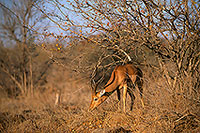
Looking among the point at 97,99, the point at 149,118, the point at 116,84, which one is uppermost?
the point at 116,84

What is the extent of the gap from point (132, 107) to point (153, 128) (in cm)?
166

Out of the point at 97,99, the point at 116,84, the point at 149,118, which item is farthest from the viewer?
the point at 116,84

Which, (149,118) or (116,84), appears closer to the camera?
(149,118)

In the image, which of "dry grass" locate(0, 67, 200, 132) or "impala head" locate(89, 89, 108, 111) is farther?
"impala head" locate(89, 89, 108, 111)

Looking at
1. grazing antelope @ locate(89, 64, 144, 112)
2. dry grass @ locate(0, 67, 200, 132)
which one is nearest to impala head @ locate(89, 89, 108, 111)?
grazing antelope @ locate(89, 64, 144, 112)

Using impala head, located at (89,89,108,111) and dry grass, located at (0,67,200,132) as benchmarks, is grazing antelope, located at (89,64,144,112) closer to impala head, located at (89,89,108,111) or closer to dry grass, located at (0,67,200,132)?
impala head, located at (89,89,108,111)

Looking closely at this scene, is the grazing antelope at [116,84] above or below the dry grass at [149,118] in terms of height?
above

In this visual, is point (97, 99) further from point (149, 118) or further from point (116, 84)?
point (149, 118)

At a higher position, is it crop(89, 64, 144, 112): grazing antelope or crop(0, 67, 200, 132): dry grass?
crop(89, 64, 144, 112): grazing antelope

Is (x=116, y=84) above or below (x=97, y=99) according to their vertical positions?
above

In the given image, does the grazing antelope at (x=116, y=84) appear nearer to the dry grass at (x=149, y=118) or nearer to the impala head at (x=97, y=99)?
the impala head at (x=97, y=99)

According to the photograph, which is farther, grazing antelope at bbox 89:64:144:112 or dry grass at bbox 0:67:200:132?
grazing antelope at bbox 89:64:144:112

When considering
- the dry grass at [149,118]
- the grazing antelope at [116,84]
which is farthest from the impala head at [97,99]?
the dry grass at [149,118]

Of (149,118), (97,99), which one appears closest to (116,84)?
(97,99)
